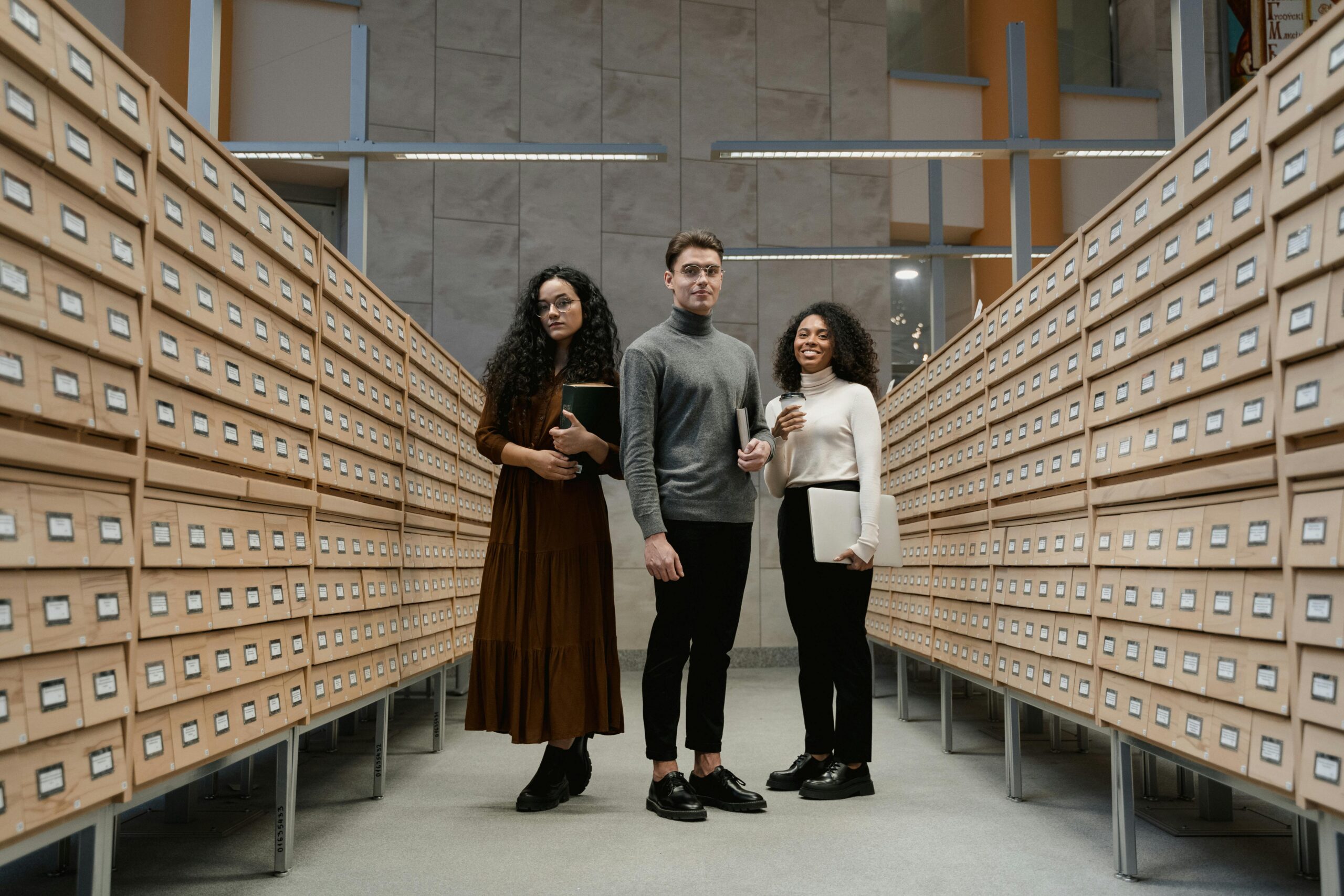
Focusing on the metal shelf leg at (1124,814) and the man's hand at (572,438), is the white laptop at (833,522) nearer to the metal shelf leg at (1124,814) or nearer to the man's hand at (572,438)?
the man's hand at (572,438)

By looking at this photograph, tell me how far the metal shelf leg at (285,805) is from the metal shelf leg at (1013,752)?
2132 mm

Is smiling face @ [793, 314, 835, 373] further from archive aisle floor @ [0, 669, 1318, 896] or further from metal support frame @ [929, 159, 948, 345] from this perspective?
metal support frame @ [929, 159, 948, 345]

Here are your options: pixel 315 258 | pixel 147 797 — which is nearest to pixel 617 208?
pixel 315 258

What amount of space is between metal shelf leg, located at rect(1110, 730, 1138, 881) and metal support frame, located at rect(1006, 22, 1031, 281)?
2.35 metres

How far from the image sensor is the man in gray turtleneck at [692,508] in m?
2.88

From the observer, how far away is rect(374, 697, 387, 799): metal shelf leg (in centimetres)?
324

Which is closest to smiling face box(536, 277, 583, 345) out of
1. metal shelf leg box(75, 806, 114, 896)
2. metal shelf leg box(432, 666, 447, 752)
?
metal shelf leg box(432, 666, 447, 752)

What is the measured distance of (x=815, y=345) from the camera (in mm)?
3357

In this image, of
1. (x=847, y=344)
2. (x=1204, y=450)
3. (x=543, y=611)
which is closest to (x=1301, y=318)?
(x=1204, y=450)

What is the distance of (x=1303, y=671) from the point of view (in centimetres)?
162

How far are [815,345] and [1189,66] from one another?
1347 mm

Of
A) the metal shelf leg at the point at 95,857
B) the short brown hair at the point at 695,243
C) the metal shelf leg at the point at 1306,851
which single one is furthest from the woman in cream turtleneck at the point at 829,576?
the metal shelf leg at the point at 95,857

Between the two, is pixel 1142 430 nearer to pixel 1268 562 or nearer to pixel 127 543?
pixel 1268 562

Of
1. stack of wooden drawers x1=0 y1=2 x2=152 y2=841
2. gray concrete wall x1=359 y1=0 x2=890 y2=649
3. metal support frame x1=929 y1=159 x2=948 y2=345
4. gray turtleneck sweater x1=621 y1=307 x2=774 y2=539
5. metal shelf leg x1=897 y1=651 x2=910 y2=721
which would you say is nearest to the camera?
stack of wooden drawers x1=0 y1=2 x2=152 y2=841
